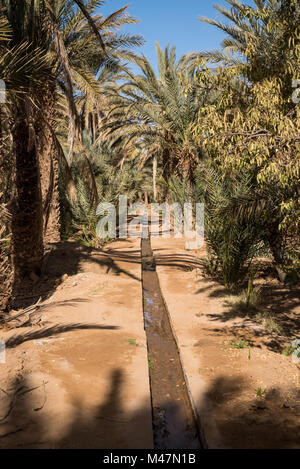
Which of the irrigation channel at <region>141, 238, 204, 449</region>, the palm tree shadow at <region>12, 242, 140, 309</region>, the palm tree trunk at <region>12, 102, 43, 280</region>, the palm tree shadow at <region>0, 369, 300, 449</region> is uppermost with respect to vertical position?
the palm tree trunk at <region>12, 102, 43, 280</region>

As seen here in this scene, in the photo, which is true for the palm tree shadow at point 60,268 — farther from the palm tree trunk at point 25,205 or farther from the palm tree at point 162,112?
the palm tree at point 162,112

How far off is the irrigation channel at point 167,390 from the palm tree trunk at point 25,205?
7.82 feet

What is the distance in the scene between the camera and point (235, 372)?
4.12 meters

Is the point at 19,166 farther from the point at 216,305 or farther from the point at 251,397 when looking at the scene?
the point at 251,397

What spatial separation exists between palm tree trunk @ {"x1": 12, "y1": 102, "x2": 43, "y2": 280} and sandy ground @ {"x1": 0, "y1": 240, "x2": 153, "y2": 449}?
724mm

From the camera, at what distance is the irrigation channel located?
329cm

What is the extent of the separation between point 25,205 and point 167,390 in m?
4.42

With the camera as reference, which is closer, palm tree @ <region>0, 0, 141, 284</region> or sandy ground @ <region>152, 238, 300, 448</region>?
sandy ground @ <region>152, 238, 300, 448</region>

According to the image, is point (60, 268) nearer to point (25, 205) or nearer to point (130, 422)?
point (25, 205)

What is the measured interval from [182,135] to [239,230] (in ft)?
24.0

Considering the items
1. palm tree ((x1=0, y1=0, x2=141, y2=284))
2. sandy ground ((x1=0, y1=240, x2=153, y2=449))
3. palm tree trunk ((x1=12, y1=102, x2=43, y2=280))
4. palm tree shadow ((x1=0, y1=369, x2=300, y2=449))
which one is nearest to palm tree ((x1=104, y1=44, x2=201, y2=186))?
palm tree ((x1=0, y1=0, x2=141, y2=284))

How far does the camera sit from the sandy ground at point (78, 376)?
3.01 meters

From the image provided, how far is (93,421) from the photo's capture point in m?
3.19

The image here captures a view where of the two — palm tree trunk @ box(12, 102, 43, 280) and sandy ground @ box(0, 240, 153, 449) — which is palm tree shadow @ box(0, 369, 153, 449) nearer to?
sandy ground @ box(0, 240, 153, 449)
